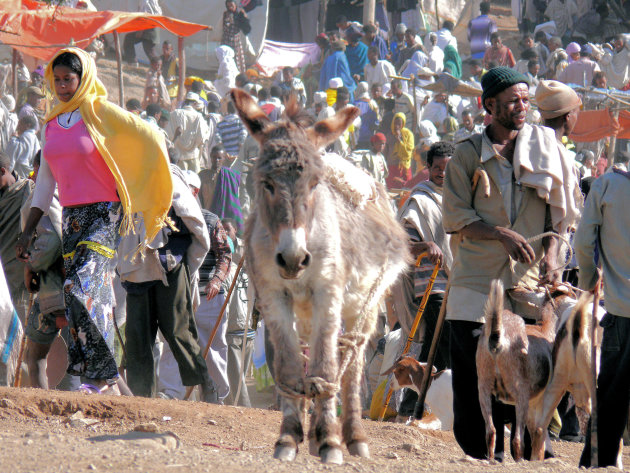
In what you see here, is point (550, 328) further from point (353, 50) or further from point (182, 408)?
Result: point (353, 50)

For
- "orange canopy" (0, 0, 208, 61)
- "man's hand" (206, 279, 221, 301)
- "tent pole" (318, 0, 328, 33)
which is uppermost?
"tent pole" (318, 0, 328, 33)

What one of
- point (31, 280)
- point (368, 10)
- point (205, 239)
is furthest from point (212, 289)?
point (368, 10)

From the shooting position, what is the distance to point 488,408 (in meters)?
5.65

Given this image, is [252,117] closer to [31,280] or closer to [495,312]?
[495,312]

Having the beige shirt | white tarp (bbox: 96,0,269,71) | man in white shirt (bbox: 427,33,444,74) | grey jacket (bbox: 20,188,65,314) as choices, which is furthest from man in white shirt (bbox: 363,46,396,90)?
the beige shirt

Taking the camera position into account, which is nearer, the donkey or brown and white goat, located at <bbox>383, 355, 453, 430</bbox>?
the donkey

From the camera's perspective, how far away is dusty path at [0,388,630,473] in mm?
4254

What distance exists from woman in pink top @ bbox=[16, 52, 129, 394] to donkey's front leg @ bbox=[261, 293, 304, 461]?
1.72 m

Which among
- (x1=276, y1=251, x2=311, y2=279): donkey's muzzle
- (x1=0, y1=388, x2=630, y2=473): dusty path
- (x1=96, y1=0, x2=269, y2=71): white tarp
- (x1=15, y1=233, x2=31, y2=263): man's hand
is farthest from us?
(x1=96, y1=0, x2=269, y2=71): white tarp

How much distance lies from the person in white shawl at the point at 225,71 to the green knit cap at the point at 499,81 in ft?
57.5

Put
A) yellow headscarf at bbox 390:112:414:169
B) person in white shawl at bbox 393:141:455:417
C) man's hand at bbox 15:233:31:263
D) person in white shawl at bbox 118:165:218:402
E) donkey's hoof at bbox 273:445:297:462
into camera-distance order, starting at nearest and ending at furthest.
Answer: donkey's hoof at bbox 273:445:297:462 → man's hand at bbox 15:233:31:263 → person in white shawl at bbox 118:165:218:402 → person in white shawl at bbox 393:141:455:417 → yellow headscarf at bbox 390:112:414:169

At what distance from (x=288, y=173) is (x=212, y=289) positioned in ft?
14.8

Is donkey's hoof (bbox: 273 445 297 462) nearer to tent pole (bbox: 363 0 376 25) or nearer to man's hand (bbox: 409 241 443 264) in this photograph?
man's hand (bbox: 409 241 443 264)

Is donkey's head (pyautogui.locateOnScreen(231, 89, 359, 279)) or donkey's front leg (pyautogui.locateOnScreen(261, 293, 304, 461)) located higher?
donkey's head (pyautogui.locateOnScreen(231, 89, 359, 279))
